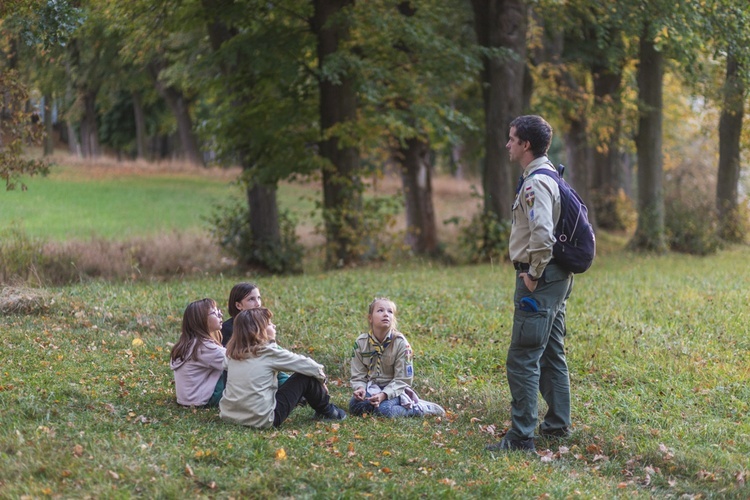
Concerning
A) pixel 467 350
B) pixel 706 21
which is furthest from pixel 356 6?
pixel 467 350

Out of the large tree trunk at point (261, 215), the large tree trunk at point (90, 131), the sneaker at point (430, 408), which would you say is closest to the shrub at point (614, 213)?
the large tree trunk at point (261, 215)

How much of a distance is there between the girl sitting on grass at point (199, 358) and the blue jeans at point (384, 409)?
121 centimetres

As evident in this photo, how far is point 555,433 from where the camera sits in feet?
23.0

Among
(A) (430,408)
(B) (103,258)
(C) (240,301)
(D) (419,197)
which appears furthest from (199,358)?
(D) (419,197)

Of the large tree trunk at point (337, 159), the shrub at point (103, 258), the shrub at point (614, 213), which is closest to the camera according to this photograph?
the shrub at point (103, 258)

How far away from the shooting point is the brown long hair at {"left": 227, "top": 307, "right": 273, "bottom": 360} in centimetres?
684

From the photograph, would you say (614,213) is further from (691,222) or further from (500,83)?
(500,83)

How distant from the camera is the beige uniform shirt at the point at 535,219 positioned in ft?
20.1

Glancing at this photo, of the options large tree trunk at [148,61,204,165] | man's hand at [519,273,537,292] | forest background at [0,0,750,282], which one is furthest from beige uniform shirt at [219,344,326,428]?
large tree trunk at [148,61,204,165]

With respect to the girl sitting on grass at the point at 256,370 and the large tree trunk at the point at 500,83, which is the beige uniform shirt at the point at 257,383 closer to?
the girl sitting on grass at the point at 256,370

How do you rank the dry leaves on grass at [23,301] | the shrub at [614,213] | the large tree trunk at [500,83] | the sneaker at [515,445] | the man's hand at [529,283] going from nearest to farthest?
the man's hand at [529,283]
the sneaker at [515,445]
the dry leaves on grass at [23,301]
the large tree trunk at [500,83]
the shrub at [614,213]

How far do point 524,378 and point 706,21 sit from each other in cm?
1325

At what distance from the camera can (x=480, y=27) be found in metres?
19.8

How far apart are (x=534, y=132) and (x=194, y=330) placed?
11.1 feet
